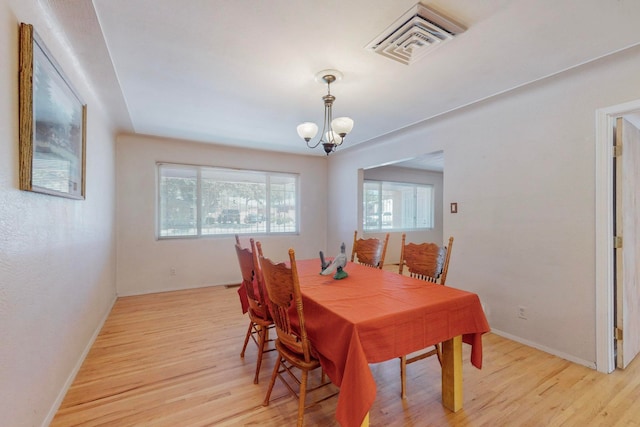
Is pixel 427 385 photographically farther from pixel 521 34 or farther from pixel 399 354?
pixel 521 34

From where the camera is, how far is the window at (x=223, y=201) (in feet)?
15.0

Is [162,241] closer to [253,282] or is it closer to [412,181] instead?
[253,282]

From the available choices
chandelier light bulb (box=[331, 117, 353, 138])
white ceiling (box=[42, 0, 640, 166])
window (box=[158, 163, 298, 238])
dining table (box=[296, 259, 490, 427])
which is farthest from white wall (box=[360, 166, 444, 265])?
dining table (box=[296, 259, 490, 427])

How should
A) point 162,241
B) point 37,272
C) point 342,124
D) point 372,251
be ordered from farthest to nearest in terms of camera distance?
point 162,241
point 372,251
point 342,124
point 37,272

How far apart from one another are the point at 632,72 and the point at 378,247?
2329 mm

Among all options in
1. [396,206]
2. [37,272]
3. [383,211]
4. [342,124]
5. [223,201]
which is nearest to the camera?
[37,272]

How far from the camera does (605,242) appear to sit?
2221 mm

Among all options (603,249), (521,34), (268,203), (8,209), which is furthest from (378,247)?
(268,203)

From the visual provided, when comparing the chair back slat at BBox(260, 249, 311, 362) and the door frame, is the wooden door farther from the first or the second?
the chair back slat at BBox(260, 249, 311, 362)

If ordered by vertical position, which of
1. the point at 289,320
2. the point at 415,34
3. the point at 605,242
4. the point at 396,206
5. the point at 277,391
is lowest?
the point at 277,391

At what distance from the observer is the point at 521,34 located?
72.7 inches

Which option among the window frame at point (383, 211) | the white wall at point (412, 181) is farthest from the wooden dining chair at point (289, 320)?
the window frame at point (383, 211)

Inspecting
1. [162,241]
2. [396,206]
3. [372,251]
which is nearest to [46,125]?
[372,251]

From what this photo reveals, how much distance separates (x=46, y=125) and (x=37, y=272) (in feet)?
2.71
